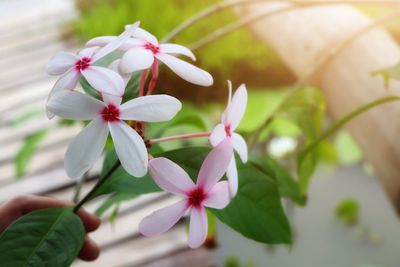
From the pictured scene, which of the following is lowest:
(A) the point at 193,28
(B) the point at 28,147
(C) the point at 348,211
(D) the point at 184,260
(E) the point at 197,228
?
(C) the point at 348,211

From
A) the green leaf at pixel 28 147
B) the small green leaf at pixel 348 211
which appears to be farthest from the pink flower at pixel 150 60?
the small green leaf at pixel 348 211

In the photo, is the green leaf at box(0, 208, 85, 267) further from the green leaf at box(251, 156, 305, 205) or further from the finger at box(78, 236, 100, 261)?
the green leaf at box(251, 156, 305, 205)

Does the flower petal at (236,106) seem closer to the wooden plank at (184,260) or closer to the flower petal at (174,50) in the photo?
the flower petal at (174,50)

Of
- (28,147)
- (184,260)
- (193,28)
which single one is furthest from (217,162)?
(193,28)

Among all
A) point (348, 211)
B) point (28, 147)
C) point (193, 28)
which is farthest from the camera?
point (193, 28)

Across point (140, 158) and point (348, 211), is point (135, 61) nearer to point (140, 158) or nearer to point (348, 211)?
point (140, 158)

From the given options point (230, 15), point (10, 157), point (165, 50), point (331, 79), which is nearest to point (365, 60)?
point (331, 79)

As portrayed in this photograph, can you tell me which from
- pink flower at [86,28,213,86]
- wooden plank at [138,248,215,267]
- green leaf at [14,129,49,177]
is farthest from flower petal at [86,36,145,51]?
wooden plank at [138,248,215,267]
